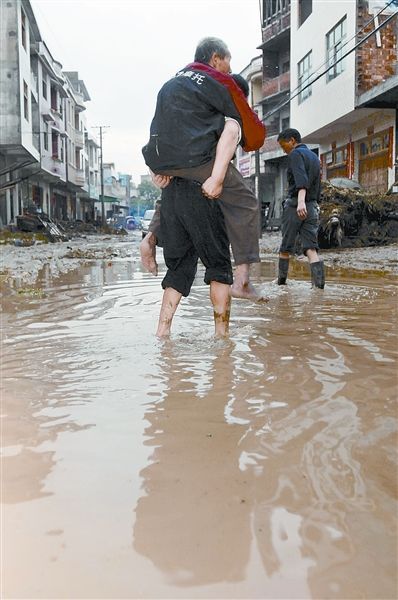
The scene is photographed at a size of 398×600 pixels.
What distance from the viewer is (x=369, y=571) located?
3.67 ft

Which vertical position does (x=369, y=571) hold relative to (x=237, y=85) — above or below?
below

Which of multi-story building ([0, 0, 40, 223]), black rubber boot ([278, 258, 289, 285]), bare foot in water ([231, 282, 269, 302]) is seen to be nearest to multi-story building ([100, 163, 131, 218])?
multi-story building ([0, 0, 40, 223])

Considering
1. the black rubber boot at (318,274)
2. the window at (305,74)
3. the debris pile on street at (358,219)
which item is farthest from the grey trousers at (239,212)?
the window at (305,74)

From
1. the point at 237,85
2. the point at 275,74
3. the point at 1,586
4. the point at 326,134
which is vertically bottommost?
the point at 1,586

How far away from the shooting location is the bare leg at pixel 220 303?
126 inches

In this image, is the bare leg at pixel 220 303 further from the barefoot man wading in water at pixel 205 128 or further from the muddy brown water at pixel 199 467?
the barefoot man wading in water at pixel 205 128

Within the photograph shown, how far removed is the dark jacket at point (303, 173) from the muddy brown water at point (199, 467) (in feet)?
8.49

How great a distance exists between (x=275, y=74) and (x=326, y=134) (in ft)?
39.7

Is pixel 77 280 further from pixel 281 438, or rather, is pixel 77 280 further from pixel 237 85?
pixel 281 438

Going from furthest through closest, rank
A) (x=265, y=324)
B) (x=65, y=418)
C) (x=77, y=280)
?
(x=77, y=280), (x=265, y=324), (x=65, y=418)

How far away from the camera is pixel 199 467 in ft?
5.16

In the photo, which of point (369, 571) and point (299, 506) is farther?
point (299, 506)

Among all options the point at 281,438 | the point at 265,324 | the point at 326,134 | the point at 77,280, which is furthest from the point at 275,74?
the point at 281,438

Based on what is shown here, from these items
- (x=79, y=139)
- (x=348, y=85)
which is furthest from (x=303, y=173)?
(x=79, y=139)
